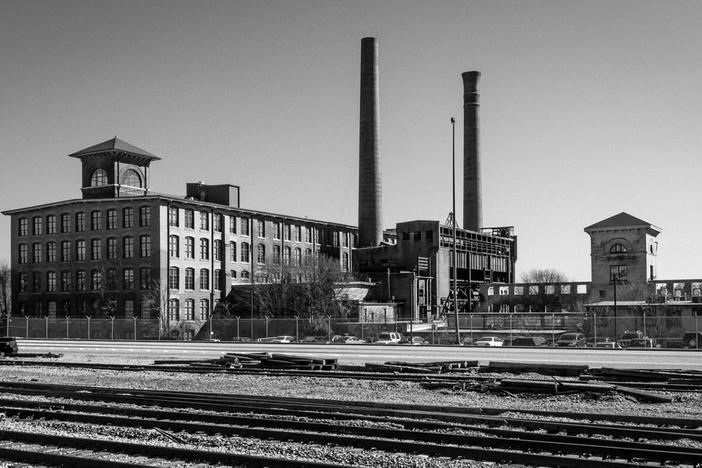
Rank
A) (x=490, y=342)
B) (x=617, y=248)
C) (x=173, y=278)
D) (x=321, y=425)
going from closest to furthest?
(x=321, y=425), (x=490, y=342), (x=173, y=278), (x=617, y=248)

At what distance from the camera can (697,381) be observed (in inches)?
859

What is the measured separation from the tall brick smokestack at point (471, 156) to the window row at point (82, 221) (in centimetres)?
3494

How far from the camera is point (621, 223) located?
84.1 metres

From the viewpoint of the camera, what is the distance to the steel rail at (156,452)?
10.3 meters

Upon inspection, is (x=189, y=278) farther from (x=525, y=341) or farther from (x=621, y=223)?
(x=621, y=223)

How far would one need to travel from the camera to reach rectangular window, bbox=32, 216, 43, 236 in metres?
80.1

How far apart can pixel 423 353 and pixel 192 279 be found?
42331 mm

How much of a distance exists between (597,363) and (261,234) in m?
57.0

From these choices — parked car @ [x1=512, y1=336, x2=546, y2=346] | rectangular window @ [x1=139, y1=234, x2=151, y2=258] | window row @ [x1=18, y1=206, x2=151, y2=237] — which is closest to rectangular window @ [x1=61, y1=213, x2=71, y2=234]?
window row @ [x1=18, y1=206, x2=151, y2=237]

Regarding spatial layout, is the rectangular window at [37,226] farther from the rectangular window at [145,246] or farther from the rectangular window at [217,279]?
the rectangular window at [217,279]

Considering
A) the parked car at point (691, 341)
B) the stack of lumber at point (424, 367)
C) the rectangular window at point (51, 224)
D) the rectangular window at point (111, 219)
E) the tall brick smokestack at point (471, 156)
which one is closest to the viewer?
the stack of lumber at point (424, 367)

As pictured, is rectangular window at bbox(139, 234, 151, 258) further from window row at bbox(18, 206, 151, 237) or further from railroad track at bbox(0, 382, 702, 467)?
railroad track at bbox(0, 382, 702, 467)

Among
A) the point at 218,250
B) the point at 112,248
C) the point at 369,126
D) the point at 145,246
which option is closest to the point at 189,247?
the point at 218,250

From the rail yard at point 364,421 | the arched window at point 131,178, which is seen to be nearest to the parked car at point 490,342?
the rail yard at point 364,421
